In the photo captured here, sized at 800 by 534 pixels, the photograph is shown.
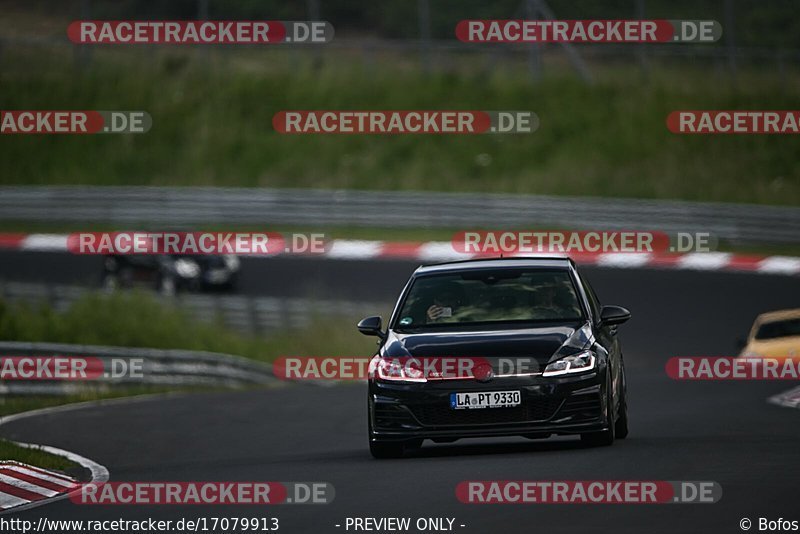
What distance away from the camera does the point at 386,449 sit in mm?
13273

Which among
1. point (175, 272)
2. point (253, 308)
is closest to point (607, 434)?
point (253, 308)

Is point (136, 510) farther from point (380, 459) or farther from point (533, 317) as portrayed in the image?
point (533, 317)

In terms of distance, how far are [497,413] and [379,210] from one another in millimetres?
28205

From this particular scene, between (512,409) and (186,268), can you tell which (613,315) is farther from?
(186,268)

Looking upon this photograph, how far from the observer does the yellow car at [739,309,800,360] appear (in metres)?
22.7

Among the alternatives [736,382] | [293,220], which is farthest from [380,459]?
[293,220]

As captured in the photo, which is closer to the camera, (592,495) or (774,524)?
(774,524)

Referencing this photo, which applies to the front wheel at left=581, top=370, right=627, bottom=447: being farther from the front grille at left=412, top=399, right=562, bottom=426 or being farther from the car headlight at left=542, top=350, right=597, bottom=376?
the front grille at left=412, top=399, right=562, bottom=426

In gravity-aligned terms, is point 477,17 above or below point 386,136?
above

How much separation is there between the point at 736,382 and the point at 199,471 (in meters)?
11.5

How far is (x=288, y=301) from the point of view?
34.4 m

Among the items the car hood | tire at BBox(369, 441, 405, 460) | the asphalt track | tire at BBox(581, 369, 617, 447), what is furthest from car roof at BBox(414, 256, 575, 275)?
tire at BBox(369, 441, 405, 460)

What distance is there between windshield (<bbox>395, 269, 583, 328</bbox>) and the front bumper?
2.80 ft

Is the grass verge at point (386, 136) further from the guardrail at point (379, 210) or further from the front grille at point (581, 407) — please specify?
the front grille at point (581, 407)
